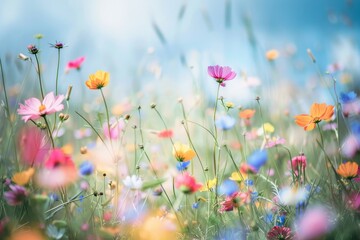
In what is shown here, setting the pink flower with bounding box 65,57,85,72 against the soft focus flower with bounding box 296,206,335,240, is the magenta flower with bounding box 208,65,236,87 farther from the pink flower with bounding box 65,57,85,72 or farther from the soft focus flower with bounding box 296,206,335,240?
the pink flower with bounding box 65,57,85,72

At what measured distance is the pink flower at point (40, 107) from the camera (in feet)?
2.43

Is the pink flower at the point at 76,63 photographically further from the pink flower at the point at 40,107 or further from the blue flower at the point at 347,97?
the blue flower at the point at 347,97

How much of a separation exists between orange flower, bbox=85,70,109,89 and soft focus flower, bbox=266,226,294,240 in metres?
0.46

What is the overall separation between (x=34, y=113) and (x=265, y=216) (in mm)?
516

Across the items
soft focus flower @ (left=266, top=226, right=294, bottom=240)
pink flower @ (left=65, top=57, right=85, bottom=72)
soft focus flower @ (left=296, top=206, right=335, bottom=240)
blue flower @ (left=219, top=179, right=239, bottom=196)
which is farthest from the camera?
pink flower @ (left=65, top=57, right=85, bottom=72)

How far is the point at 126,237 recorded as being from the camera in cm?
75

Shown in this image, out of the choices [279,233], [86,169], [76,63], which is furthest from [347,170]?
[76,63]

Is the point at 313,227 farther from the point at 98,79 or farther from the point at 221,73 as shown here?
the point at 98,79

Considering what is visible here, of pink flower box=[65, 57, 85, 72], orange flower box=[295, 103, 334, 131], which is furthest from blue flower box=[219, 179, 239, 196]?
pink flower box=[65, 57, 85, 72]

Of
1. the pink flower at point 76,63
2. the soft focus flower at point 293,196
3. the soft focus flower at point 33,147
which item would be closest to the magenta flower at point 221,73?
the soft focus flower at point 293,196

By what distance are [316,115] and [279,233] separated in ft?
0.88

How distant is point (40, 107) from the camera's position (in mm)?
758

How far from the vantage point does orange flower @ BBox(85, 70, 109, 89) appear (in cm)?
86

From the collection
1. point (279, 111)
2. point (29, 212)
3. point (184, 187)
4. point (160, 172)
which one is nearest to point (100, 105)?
point (160, 172)
